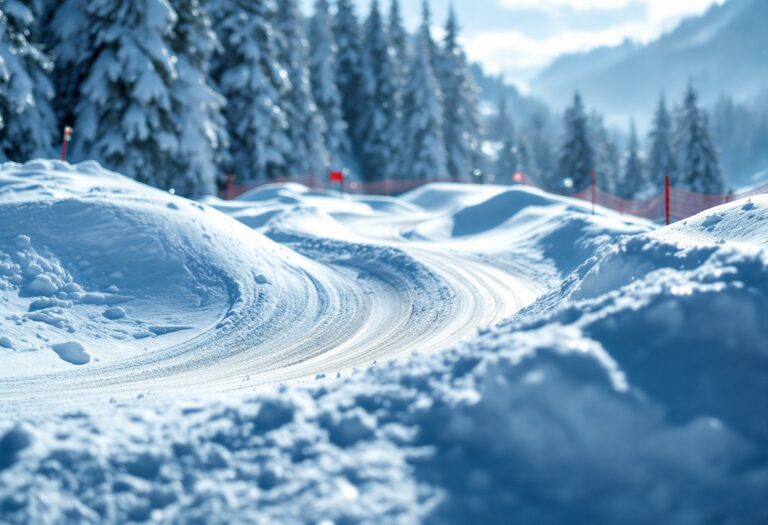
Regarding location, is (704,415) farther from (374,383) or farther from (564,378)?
(374,383)

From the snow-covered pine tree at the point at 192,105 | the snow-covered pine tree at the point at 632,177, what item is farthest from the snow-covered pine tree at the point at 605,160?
the snow-covered pine tree at the point at 192,105

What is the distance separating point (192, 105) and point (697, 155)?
37554 mm

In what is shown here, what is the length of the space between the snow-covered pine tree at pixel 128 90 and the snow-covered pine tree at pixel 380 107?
80.4 ft

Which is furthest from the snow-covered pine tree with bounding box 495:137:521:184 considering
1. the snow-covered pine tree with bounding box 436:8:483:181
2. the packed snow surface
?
the packed snow surface

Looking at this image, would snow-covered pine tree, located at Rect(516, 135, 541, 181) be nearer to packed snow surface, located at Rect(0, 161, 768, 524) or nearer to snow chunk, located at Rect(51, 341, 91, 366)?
packed snow surface, located at Rect(0, 161, 768, 524)

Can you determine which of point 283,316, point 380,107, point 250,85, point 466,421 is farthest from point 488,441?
point 380,107

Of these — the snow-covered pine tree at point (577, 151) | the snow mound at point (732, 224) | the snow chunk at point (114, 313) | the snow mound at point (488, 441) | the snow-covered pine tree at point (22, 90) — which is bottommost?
the snow mound at point (488, 441)

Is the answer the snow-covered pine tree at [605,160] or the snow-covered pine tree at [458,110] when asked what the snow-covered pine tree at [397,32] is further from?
the snow-covered pine tree at [605,160]

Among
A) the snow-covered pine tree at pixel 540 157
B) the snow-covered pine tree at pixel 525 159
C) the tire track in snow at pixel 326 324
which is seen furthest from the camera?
the snow-covered pine tree at pixel 540 157

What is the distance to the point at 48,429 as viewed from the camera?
14.8ft

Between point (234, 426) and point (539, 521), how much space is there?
2111mm

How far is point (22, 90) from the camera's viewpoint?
21812mm

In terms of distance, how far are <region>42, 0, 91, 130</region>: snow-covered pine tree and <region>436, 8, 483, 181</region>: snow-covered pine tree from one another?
27.9 metres

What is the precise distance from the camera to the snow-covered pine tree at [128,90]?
2402 centimetres
